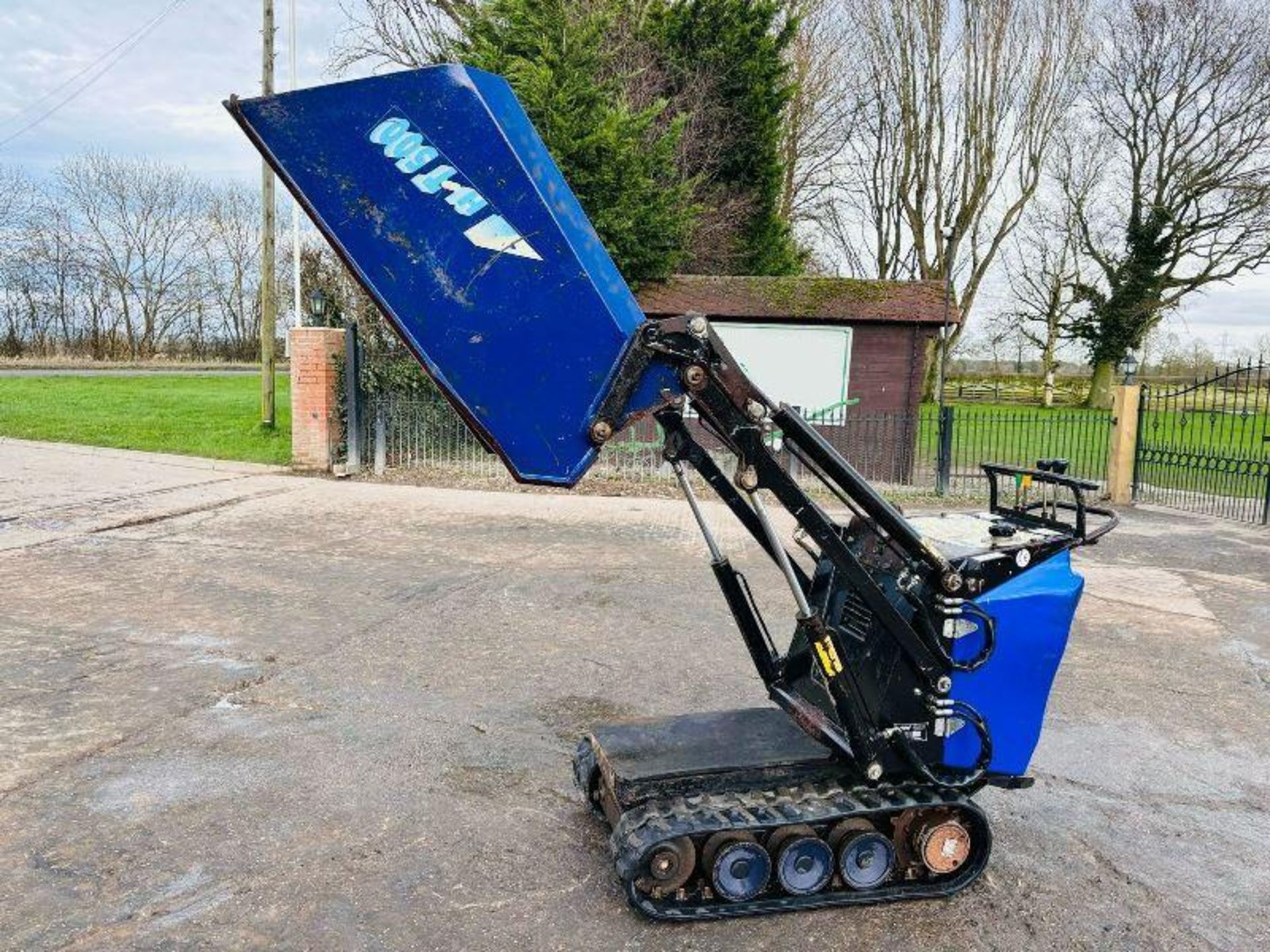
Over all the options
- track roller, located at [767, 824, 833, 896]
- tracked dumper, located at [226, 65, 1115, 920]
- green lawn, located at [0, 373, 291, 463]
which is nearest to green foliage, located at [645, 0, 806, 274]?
green lawn, located at [0, 373, 291, 463]

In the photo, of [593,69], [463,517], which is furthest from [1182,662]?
[593,69]

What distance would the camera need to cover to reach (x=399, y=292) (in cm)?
298

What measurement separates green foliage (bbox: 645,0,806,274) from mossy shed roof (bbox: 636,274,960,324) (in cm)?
683

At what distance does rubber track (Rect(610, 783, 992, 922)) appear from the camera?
3.14 metres

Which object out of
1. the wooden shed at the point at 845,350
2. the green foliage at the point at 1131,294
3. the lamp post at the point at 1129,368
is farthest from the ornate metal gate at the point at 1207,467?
the green foliage at the point at 1131,294

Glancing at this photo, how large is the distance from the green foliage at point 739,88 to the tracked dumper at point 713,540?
19.1 m

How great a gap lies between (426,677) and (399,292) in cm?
319

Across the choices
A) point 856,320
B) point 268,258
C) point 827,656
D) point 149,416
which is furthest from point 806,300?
point 149,416

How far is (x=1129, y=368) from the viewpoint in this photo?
44.5 ft

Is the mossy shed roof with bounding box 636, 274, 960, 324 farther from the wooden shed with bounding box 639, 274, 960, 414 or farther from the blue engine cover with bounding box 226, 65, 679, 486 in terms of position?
the blue engine cover with bounding box 226, 65, 679, 486

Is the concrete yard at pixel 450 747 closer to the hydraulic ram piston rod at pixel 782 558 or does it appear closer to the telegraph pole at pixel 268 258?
the hydraulic ram piston rod at pixel 782 558

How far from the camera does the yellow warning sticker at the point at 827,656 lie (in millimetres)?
3285

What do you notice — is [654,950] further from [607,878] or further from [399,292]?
[399,292]

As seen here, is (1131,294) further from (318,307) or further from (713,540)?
(713,540)
